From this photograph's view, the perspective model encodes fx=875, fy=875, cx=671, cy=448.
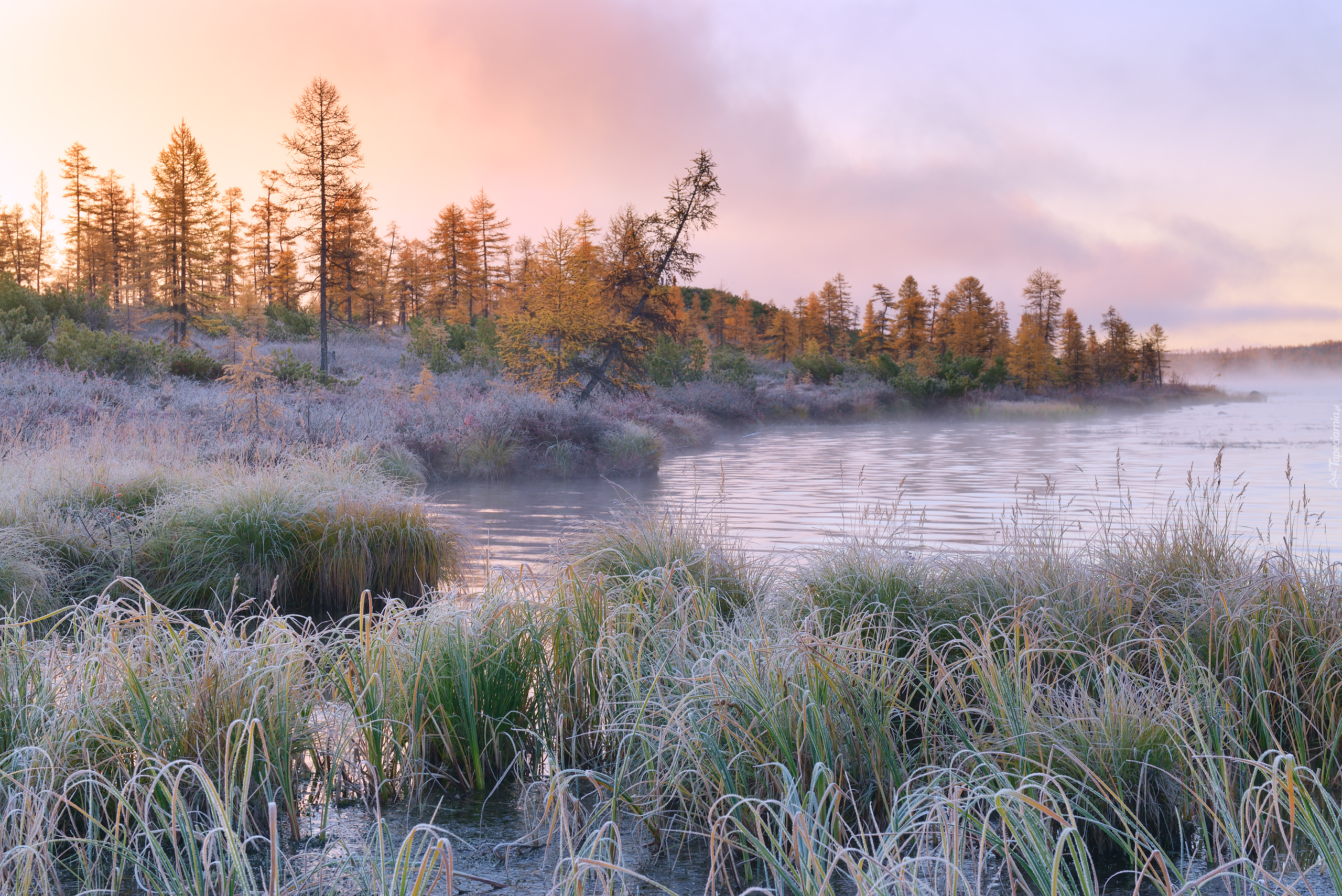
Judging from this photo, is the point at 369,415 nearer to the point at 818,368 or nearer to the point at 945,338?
the point at 818,368

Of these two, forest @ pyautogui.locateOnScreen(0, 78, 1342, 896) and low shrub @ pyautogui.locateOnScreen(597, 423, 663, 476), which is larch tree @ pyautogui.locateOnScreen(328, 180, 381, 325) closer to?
low shrub @ pyautogui.locateOnScreen(597, 423, 663, 476)

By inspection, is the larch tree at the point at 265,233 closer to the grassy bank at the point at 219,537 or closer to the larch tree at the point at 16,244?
the larch tree at the point at 16,244

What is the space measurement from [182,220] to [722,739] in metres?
52.3

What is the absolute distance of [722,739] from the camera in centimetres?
342

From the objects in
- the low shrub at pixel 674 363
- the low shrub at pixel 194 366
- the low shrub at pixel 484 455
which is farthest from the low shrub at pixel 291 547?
the low shrub at pixel 674 363

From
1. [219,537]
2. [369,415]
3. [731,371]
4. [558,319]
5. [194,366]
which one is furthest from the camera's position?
[731,371]

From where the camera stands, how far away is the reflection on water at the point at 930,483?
1062 centimetres

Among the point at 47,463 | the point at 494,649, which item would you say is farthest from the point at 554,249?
the point at 494,649

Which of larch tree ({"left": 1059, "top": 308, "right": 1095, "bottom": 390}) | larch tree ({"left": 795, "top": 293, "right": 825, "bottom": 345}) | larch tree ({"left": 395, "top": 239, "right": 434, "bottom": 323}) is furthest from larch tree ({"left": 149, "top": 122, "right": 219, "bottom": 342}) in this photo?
larch tree ({"left": 1059, "top": 308, "right": 1095, "bottom": 390})

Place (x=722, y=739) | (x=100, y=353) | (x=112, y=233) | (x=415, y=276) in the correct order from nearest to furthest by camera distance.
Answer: (x=722, y=739), (x=100, y=353), (x=112, y=233), (x=415, y=276)

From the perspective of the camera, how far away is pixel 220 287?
229 ft

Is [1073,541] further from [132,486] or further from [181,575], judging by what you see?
[132,486]

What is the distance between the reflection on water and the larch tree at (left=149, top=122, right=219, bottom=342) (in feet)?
105

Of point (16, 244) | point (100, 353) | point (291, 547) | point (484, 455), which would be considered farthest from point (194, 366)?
point (16, 244)
